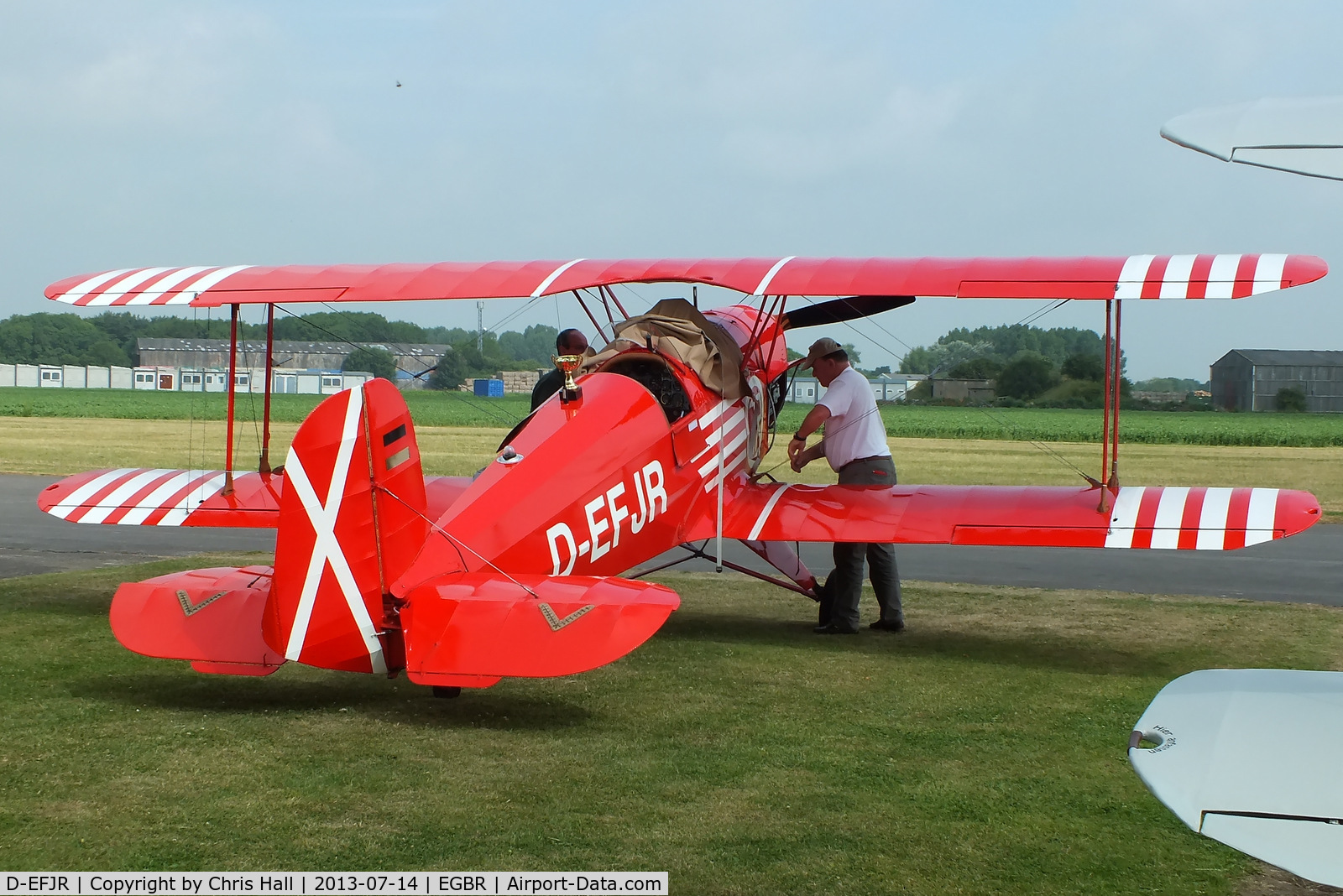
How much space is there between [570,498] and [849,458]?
9.84 ft

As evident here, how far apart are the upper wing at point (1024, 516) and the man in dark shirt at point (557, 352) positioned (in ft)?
5.18

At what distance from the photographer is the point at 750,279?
7883 millimetres

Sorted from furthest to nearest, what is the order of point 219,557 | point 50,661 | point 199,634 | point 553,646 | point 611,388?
1. point 219,557
2. point 611,388
3. point 50,661
4. point 199,634
5. point 553,646

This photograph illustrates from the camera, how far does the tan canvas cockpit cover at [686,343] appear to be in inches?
328

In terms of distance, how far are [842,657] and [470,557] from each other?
9.01 feet

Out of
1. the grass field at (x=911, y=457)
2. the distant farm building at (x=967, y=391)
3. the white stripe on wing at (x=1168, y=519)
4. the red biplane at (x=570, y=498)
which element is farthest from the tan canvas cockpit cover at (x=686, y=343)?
the grass field at (x=911, y=457)

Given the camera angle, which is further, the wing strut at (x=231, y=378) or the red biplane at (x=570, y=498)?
the wing strut at (x=231, y=378)

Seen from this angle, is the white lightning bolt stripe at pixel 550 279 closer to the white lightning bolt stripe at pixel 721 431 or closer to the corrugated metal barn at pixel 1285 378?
the white lightning bolt stripe at pixel 721 431

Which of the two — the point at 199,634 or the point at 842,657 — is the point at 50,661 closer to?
the point at 199,634

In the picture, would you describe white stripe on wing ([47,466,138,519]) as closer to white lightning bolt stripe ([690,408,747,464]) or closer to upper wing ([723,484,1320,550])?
white lightning bolt stripe ([690,408,747,464])

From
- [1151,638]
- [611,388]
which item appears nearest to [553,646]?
[611,388]

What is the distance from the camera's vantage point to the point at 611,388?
24.4ft

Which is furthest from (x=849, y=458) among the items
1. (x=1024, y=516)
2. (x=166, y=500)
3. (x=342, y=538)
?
(x=166, y=500)

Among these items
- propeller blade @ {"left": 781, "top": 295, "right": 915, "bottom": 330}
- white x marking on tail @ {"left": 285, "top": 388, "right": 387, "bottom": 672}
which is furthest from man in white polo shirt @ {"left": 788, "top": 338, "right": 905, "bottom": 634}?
white x marking on tail @ {"left": 285, "top": 388, "right": 387, "bottom": 672}
